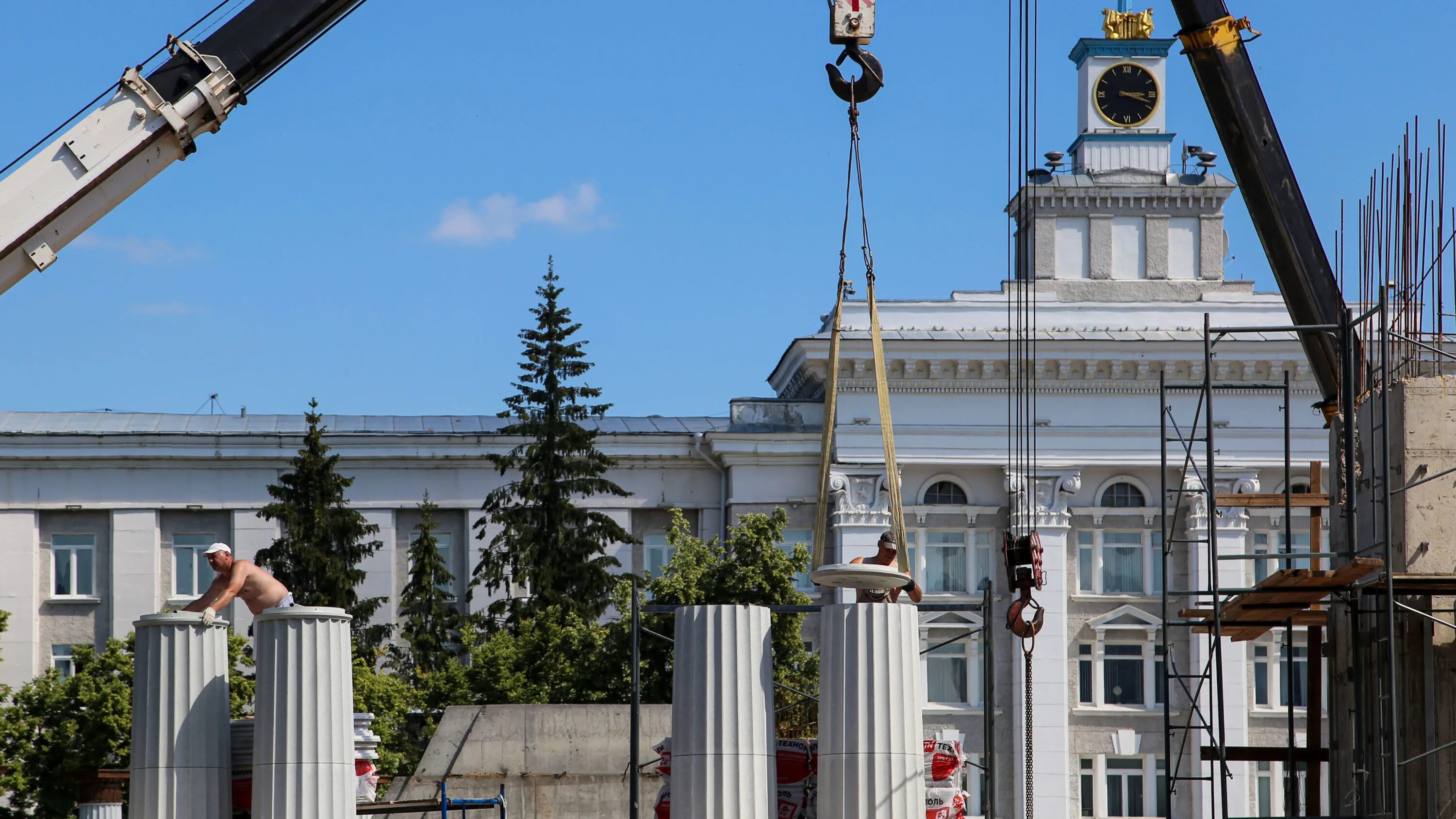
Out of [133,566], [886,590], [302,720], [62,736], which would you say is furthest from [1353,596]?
[133,566]

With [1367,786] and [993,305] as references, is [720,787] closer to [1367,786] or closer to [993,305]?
[1367,786]

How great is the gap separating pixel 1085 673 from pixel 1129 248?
11.9m

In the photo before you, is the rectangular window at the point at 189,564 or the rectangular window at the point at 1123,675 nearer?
the rectangular window at the point at 1123,675

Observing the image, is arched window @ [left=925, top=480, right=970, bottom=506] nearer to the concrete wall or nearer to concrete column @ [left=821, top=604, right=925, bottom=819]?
the concrete wall

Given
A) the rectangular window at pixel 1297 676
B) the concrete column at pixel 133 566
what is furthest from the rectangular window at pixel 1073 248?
the concrete column at pixel 133 566

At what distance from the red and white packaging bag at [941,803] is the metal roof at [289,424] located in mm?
31420

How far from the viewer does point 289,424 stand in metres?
55.7

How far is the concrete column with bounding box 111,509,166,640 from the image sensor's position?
51.7 m

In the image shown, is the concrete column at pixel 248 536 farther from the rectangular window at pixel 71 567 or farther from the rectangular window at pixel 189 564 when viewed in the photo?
the rectangular window at pixel 71 567

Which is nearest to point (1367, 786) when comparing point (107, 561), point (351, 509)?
point (351, 509)

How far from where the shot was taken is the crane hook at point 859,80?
22453 millimetres

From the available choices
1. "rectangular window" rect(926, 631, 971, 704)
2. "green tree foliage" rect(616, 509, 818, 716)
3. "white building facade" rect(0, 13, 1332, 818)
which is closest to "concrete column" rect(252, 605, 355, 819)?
"green tree foliage" rect(616, 509, 818, 716)

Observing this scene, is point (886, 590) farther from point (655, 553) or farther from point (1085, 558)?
point (655, 553)

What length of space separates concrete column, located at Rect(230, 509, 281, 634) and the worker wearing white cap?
33676 millimetres
